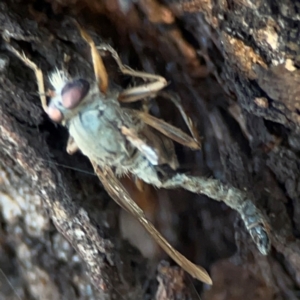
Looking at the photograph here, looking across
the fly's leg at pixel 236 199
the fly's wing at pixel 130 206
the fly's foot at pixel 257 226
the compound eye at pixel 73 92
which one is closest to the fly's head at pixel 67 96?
the compound eye at pixel 73 92

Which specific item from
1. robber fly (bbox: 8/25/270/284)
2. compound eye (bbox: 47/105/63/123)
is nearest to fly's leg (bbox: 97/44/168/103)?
robber fly (bbox: 8/25/270/284)

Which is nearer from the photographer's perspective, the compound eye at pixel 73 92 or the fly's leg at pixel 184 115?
the compound eye at pixel 73 92

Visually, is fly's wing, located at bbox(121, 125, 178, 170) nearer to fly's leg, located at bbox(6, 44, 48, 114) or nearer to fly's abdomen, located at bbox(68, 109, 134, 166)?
fly's abdomen, located at bbox(68, 109, 134, 166)

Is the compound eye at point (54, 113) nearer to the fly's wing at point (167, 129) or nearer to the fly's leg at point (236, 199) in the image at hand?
the fly's wing at point (167, 129)

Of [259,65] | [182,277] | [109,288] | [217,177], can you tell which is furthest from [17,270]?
[259,65]

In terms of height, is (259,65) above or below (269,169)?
above

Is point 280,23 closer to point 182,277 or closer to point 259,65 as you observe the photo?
point 259,65

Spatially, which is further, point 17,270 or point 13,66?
point 17,270
